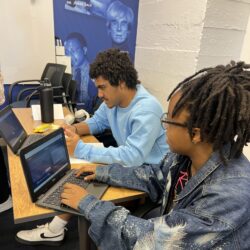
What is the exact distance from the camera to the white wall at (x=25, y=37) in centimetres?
293

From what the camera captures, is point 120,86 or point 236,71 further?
point 120,86

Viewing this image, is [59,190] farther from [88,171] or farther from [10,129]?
[10,129]

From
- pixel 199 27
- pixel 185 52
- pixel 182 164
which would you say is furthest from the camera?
pixel 185 52

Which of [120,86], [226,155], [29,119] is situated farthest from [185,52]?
[226,155]

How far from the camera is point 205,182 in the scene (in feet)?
2.56

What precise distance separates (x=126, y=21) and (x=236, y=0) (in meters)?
1.49

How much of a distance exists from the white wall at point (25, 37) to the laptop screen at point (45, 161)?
2320 millimetres

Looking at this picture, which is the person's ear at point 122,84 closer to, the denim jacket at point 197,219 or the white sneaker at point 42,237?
the denim jacket at point 197,219

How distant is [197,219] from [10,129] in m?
1.14

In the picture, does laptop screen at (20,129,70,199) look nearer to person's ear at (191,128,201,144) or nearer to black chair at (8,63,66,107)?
person's ear at (191,128,201,144)

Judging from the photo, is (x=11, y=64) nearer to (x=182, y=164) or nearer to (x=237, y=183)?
(x=182, y=164)

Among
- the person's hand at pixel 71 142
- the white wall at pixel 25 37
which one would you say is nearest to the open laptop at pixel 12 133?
the person's hand at pixel 71 142

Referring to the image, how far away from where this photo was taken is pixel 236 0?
6.59 ft

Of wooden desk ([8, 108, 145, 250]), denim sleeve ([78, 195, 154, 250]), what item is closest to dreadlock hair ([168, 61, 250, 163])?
denim sleeve ([78, 195, 154, 250])
